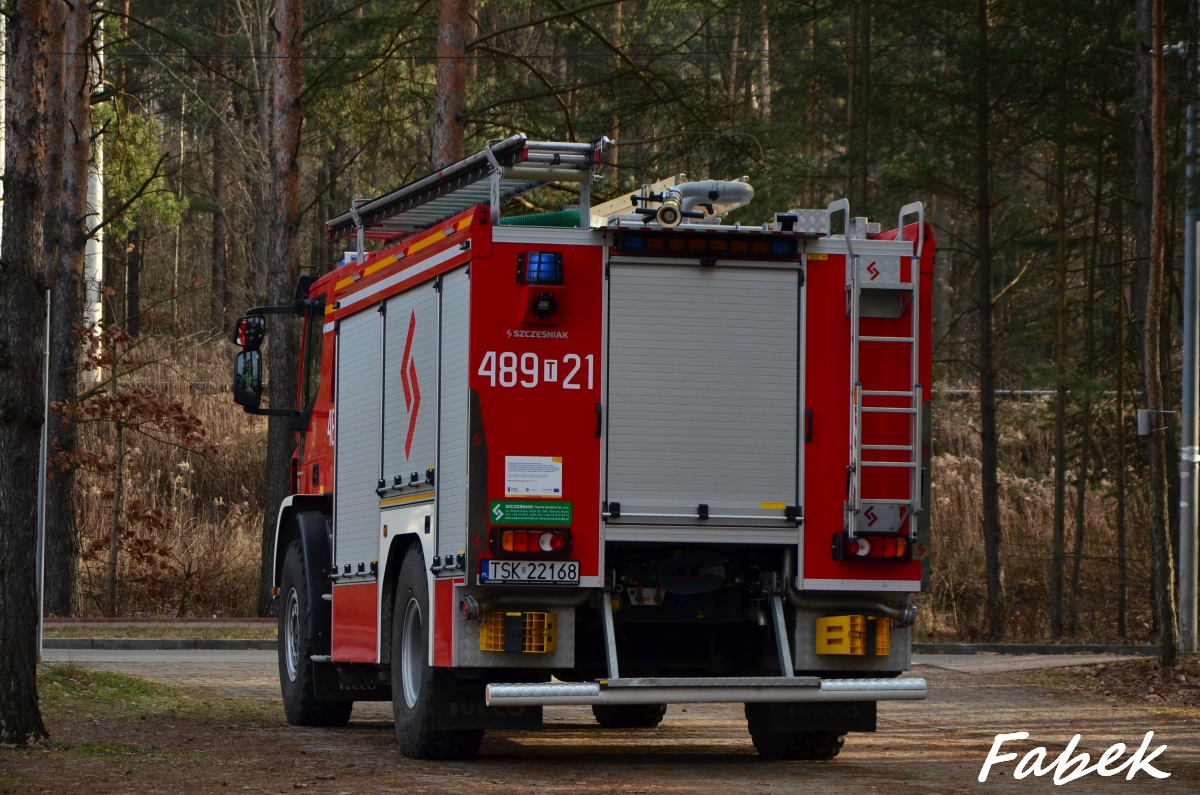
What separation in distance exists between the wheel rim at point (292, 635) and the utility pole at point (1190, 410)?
10.2 m

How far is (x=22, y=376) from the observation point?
1112 centimetres

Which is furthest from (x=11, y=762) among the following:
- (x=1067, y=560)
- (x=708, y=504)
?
(x=1067, y=560)

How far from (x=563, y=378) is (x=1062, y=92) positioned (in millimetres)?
17092

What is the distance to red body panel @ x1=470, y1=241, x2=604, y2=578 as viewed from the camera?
10.0 metres

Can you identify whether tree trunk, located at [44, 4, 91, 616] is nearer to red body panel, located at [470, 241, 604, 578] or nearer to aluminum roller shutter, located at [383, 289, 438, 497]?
aluminum roller shutter, located at [383, 289, 438, 497]

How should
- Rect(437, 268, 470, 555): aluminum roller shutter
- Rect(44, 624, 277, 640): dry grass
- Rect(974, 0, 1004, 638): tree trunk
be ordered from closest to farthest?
Rect(437, 268, 470, 555): aluminum roller shutter → Rect(44, 624, 277, 640): dry grass → Rect(974, 0, 1004, 638): tree trunk

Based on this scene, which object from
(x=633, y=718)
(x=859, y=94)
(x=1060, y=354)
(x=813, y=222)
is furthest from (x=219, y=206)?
(x=813, y=222)

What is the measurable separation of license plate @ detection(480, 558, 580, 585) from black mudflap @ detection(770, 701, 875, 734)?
1.70 metres

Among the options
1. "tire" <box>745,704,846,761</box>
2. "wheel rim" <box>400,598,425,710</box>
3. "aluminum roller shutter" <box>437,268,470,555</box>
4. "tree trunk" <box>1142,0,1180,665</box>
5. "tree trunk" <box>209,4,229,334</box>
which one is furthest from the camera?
"tree trunk" <box>209,4,229,334</box>

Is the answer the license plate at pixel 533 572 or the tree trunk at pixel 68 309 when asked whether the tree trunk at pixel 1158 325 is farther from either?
the tree trunk at pixel 68 309

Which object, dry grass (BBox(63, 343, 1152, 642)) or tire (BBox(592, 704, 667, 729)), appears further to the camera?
dry grass (BBox(63, 343, 1152, 642))

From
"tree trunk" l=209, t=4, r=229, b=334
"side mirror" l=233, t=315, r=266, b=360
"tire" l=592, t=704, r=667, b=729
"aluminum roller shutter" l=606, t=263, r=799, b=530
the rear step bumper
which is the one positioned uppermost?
"tree trunk" l=209, t=4, r=229, b=334

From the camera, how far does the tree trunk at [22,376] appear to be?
10922 millimetres

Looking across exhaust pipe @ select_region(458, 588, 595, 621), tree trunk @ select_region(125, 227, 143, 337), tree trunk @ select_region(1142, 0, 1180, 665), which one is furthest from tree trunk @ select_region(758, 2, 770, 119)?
exhaust pipe @ select_region(458, 588, 595, 621)
